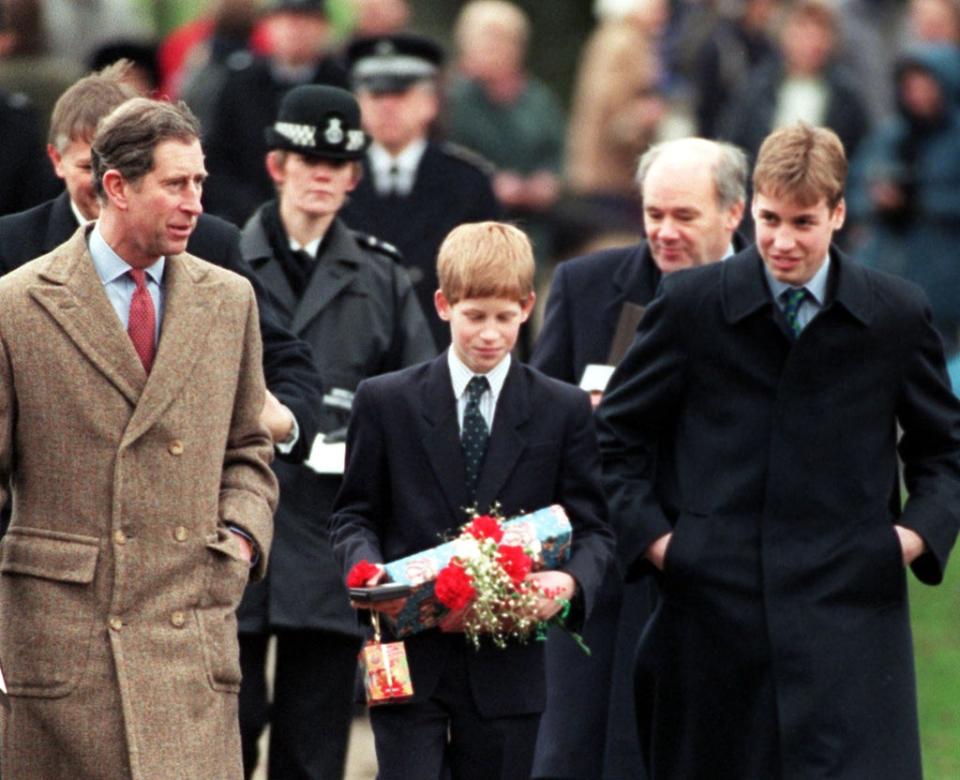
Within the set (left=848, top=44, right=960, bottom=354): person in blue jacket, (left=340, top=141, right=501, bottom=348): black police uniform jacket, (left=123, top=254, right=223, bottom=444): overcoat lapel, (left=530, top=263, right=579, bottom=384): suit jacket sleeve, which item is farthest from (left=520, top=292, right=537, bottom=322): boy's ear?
(left=848, top=44, right=960, bottom=354): person in blue jacket

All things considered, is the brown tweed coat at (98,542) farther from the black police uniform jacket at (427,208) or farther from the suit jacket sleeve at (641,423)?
the black police uniform jacket at (427,208)

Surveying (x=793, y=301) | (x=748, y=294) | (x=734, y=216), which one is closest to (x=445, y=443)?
(x=748, y=294)

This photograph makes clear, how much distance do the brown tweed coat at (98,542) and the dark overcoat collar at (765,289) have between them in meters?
1.59

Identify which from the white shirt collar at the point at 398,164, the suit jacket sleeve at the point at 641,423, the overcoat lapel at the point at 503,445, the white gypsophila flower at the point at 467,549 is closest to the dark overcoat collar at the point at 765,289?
the suit jacket sleeve at the point at 641,423

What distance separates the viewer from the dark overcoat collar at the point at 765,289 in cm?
763

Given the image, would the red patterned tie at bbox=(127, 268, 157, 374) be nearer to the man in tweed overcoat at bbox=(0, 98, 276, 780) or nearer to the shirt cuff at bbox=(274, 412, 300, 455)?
the man in tweed overcoat at bbox=(0, 98, 276, 780)

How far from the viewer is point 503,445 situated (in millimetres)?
7590

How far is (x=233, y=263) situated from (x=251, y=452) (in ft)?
2.92

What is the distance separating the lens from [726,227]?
8859 millimetres

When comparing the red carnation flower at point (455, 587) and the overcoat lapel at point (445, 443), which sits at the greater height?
the overcoat lapel at point (445, 443)

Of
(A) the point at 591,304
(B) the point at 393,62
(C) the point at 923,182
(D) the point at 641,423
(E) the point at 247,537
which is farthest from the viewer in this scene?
(C) the point at 923,182

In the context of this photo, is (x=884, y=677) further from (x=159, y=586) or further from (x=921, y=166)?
(x=921, y=166)

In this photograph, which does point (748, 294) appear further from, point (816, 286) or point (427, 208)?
point (427, 208)

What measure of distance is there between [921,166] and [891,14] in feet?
8.83
